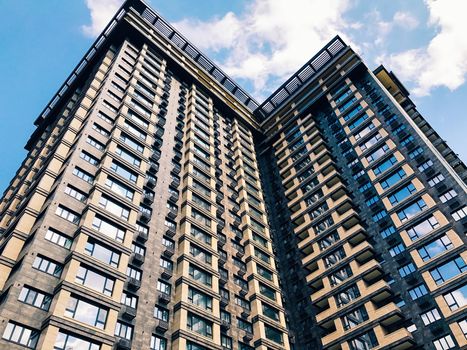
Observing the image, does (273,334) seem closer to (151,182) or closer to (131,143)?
(151,182)

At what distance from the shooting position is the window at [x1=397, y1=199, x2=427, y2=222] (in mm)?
50969

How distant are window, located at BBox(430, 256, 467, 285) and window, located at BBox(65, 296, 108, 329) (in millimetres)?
33345

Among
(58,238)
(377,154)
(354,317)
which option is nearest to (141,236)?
(58,238)

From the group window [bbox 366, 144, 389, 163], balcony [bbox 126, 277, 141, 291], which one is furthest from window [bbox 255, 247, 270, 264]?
balcony [bbox 126, 277, 141, 291]

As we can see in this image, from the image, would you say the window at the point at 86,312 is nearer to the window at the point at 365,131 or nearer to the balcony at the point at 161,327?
the balcony at the point at 161,327

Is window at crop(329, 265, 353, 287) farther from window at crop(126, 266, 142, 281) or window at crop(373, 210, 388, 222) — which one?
window at crop(126, 266, 142, 281)

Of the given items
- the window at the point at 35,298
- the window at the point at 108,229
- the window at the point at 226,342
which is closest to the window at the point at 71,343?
the window at the point at 35,298

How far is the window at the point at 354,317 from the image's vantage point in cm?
4806

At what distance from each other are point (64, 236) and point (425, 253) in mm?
37507

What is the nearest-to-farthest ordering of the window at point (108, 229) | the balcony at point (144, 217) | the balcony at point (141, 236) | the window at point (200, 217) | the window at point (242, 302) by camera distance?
1. the window at point (108, 229)
2. the balcony at point (141, 236)
3. the balcony at point (144, 217)
4. the window at point (242, 302)
5. the window at point (200, 217)

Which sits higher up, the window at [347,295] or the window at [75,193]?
the window at [75,193]

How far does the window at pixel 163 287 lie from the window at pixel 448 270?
90.7 ft

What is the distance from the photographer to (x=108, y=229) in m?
40.3

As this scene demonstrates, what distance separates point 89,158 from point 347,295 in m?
33.7
